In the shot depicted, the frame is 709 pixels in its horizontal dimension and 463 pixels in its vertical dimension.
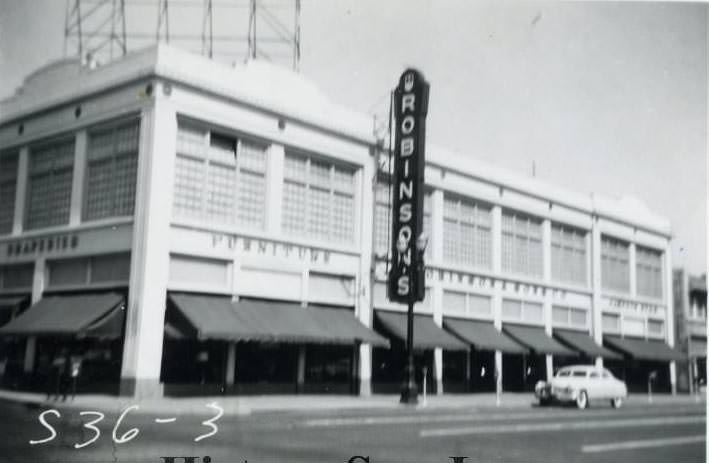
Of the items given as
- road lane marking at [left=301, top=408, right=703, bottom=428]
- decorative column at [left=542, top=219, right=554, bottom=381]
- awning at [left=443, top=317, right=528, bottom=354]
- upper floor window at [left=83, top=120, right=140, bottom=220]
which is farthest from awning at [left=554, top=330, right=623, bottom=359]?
upper floor window at [left=83, top=120, right=140, bottom=220]

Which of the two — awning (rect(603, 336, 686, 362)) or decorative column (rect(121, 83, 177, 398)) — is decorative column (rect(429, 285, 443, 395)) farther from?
decorative column (rect(121, 83, 177, 398))

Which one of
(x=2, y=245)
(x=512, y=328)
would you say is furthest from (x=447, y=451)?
(x=512, y=328)

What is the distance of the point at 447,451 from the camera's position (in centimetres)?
1356

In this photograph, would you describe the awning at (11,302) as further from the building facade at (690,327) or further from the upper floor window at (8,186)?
the building facade at (690,327)

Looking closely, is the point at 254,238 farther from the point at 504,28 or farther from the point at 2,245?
the point at 504,28

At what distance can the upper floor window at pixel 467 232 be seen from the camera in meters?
34.5

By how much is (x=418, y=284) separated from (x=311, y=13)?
13868 millimetres

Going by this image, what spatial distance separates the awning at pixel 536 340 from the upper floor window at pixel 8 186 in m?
21.9

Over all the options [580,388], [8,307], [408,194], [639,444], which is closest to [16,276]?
[8,307]

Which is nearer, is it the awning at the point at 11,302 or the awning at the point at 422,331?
the awning at the point at 11,302

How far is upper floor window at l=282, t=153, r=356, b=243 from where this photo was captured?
90.3 ft

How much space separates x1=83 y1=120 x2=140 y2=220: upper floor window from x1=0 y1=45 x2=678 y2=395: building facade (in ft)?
0.17

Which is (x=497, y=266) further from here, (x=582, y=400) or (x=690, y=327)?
(x=690, y=327)

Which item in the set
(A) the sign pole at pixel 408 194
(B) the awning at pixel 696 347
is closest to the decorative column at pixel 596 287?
(B) the awning at pixel 696 347
